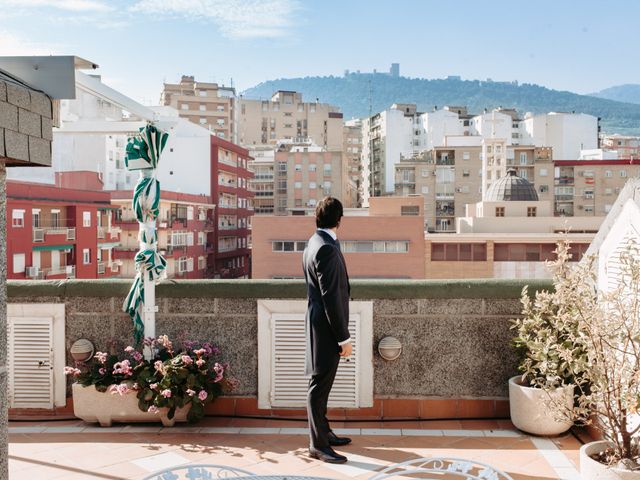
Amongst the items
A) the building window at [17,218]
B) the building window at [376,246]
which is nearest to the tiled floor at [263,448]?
the building window at [17,218]

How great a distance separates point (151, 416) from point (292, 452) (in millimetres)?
1209

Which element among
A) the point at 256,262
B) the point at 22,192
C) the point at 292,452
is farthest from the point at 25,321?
the point at 256,262

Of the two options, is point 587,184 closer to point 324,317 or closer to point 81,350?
point 81,350

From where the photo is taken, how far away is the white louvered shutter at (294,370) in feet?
18.2

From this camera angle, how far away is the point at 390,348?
17.9 feet

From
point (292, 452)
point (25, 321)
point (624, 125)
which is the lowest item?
point (292, 452)

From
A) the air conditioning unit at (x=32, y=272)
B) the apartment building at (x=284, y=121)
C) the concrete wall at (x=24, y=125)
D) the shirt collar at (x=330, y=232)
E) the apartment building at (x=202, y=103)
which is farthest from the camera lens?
the apartment building at (x=284, y=121)

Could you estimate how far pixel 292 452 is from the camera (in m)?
4.77

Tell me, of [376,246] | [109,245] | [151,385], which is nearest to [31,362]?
[151,385]

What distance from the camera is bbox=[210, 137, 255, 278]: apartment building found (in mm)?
56938

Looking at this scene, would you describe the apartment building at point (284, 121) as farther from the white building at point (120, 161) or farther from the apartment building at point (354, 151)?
the white building at point (120, 161)

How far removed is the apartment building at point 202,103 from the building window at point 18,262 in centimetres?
5403

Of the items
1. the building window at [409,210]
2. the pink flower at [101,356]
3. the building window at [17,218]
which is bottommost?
the pink flower at [101,356]

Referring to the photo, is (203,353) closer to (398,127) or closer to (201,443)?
(201,443)
